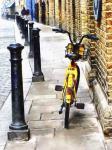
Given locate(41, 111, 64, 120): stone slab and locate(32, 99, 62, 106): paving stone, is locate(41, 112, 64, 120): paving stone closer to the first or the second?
locate(41, 111, 64, 120): stone slab

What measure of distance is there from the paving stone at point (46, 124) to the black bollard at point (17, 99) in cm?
52

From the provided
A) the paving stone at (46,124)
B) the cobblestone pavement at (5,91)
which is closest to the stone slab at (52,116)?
the paving stone at (46,124)

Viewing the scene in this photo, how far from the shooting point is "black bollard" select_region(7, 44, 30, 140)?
22.3ft

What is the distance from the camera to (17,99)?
6883 mm

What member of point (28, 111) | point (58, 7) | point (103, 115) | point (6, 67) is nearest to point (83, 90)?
point (28, 111)

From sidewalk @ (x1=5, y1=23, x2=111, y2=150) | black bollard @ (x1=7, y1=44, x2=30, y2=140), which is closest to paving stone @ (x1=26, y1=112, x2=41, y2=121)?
sidewalk @ (x1=5, y1=23, x2=111, y2=150)

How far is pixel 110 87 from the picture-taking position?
683 cm

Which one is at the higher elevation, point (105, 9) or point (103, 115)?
point (105, 9)

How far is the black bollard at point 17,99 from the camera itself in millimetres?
6797

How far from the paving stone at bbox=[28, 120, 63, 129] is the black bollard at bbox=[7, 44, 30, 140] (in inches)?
20.5

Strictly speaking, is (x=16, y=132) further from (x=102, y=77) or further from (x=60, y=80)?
(x=60, y=80)

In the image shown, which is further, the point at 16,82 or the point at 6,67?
the point at 6,67

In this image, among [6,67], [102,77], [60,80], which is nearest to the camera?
[102,77]

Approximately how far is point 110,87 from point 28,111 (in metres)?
1.94
